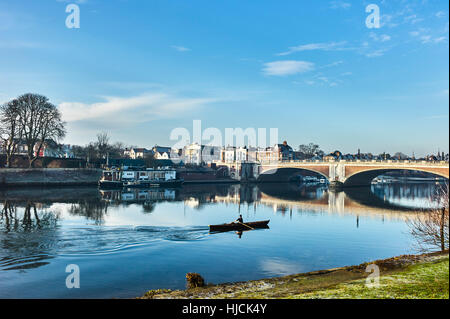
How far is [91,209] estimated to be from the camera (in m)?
42.2

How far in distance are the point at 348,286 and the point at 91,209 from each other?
1379 inches

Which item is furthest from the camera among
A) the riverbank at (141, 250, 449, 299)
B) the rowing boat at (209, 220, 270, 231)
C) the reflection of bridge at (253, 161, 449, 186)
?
the reflection of bridge at (253, 161, 449, 186)

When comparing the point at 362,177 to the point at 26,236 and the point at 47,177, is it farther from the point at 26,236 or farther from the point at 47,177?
the point at 26,236

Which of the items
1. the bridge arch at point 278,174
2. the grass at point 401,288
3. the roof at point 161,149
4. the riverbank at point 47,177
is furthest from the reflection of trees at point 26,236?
the roof at point 161,149

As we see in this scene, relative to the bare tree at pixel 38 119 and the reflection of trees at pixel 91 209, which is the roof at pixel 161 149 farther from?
the reflection of trees at pixel 91 209

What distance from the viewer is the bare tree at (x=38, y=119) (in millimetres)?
68000

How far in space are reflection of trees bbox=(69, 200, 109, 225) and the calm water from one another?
0.36 ft

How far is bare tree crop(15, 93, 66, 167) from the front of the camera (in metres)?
68.0

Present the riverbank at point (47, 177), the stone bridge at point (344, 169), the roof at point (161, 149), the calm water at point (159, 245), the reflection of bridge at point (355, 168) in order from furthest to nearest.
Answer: the roof at point (161, 149) < the riverbank at point (47, 177) < the stone bridge at point (344, 169) < the reflection of bridge at point (355, 168) < the calm water at point (159, 245)

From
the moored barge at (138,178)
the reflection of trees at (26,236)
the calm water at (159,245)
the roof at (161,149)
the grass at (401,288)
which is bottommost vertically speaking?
the calm water at (159,245)

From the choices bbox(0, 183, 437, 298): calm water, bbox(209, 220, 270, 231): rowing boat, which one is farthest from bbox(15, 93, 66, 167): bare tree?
bbox(209, 220, 270, 231): rowing boat

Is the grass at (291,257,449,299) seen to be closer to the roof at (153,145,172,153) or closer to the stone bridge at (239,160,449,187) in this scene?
the stone bridge at (239,160,449,187)

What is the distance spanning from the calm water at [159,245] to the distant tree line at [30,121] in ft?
89.9
